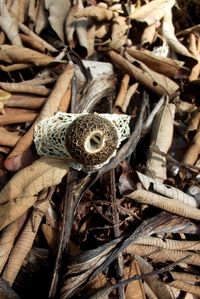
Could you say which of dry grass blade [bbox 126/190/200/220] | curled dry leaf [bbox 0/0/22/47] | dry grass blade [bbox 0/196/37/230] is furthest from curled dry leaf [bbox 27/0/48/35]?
dry grass blade [bbox 126/190/200/220]

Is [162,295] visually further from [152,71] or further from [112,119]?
[152,71]

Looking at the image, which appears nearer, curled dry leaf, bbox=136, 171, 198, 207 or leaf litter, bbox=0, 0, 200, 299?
leaf litter, bbox=0, 0, 200, 299

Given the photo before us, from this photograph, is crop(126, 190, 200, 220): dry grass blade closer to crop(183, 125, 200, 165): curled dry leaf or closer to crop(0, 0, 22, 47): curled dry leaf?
crop(183, 125, 200, 165): curled dry leaf

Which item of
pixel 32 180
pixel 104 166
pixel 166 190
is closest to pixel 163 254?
pixel 166 190

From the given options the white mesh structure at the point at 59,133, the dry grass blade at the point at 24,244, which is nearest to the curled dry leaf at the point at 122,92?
the white mesh structure at the point at 59,133

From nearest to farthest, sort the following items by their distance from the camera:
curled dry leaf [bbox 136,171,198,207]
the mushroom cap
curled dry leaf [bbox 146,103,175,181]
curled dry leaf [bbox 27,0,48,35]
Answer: the mushroom cap < curled dry leaf [bbox 136,171,198,207] < curled dry leaf [bbox 146,103,175,181] < curled dry leaf [bbox 27,0,48,35]

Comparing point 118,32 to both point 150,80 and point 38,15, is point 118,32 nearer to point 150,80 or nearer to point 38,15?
point 150,80

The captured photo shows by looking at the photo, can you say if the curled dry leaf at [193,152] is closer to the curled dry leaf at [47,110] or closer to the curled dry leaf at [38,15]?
the curled dry leaf at [47,110]
